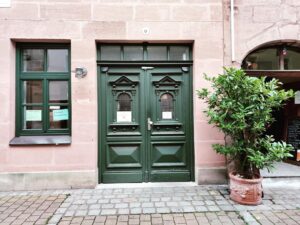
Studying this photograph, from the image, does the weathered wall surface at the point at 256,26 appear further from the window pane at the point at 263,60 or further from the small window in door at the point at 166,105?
the small window in door at the point at 166,105

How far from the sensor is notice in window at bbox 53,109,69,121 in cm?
502

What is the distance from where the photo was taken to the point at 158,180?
5.09 meters

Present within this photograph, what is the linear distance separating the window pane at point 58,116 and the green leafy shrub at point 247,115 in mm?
2725

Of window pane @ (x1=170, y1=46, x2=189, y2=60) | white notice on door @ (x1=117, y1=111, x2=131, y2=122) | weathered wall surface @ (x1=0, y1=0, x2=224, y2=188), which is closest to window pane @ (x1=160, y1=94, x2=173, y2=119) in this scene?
weathered wall surface @ (x1=0, y1=0, x2=224, y2=188)

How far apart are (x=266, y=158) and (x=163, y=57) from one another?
2.72 metres

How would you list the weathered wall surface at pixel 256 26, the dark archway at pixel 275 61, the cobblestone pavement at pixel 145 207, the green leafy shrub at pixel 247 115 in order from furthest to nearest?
the dark archway at pixel 275 61, the weathered wall surface at pixel 256 26, the green leafy shrub at pixel 247 115, the cobblestone pavement at pixel 145 207

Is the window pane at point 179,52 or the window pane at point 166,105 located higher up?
the window pane at point 179,52

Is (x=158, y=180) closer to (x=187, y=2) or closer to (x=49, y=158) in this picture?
(x=49, y=158)

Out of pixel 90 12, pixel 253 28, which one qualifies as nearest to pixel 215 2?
pixel 253 28

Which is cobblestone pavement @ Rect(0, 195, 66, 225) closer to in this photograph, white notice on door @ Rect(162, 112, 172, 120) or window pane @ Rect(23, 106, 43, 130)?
window pane @ Rect(23, 106, 43, 130)

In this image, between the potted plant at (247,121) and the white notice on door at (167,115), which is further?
the white notice on door at (167,115)

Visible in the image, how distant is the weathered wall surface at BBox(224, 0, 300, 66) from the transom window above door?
900 mm

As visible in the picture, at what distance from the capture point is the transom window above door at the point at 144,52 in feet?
16.6

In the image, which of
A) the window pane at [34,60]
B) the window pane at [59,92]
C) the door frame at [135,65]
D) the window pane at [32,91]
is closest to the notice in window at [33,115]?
the window pane at [32,91]
